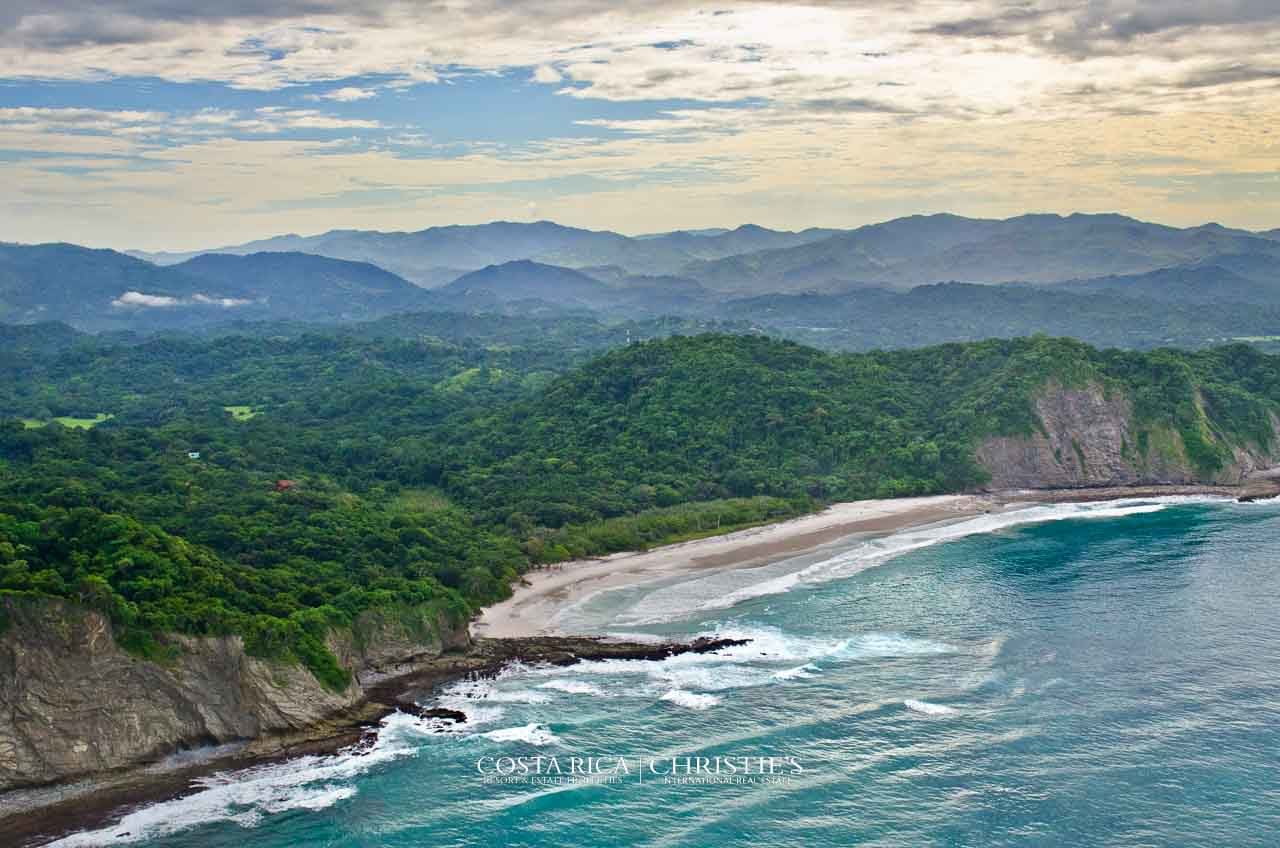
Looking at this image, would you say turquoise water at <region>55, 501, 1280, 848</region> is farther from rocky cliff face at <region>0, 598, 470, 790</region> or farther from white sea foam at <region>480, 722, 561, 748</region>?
rocky cliff face at <region>0, 598, 470, 790</region>

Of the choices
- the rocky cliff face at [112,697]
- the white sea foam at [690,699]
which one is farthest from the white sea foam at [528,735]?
the rocky cliff face at [112,697]

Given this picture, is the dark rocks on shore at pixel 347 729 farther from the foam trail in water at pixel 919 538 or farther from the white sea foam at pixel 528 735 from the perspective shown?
the foam trail in water at pixel 919 538

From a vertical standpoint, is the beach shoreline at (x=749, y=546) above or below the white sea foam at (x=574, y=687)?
above

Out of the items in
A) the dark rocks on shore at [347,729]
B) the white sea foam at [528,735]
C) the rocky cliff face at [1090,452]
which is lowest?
the white sea foam at [528,735]

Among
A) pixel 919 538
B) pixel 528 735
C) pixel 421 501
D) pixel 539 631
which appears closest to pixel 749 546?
pixel 919 538

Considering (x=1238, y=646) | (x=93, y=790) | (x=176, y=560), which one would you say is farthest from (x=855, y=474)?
(x=93, y=790)

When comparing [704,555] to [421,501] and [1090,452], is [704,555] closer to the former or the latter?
[421,501]
